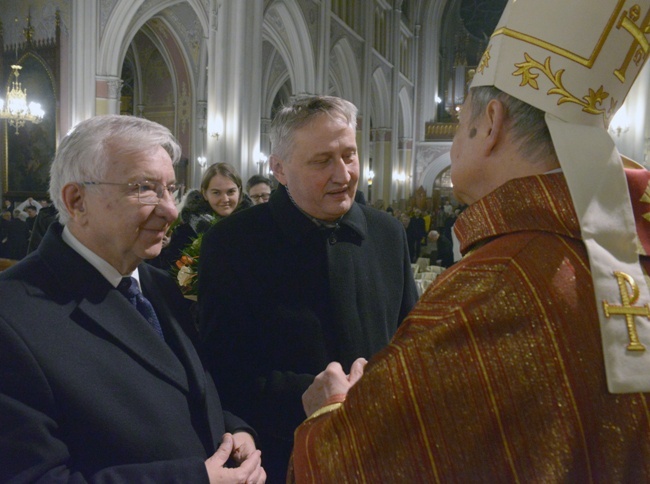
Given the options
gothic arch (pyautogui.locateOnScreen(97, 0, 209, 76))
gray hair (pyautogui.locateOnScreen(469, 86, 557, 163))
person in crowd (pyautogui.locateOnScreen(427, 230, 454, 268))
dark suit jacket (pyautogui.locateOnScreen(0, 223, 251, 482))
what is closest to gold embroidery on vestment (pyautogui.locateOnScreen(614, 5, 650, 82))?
gray hair (pyautogui.locateOnScreen(469, 86, 557, 163))

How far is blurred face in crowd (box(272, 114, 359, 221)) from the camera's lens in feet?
6.02

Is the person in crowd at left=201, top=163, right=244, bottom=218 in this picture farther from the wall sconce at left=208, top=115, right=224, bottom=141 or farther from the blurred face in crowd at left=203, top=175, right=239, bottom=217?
the wall sconce at left=208, top=115, right=224, bottom=141

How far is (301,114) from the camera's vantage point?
185 centimetres

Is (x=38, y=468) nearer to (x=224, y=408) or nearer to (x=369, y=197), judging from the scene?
(x=224, y=408)

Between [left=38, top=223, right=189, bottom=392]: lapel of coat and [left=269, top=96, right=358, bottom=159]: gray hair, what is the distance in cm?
76

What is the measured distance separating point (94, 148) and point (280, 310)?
2.41 feet

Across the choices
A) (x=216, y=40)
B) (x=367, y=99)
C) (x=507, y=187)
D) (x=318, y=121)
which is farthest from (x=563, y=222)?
(x=367, y=99)

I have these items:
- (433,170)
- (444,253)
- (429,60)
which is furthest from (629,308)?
(429,60)

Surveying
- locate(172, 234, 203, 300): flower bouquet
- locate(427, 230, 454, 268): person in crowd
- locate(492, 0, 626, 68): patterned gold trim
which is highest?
locate(492, 0, 626, 68): patterned gold trim

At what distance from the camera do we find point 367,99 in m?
18.5

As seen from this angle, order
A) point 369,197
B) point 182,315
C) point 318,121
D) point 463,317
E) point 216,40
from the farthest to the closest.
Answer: point 369,197 → point 216,40 → point 318,121 → point 182,315 → point 463,317

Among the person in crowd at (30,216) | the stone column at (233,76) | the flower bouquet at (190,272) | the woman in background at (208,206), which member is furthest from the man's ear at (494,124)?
the stone column at (233,76)

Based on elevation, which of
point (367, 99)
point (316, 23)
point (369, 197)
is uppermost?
point (316, 23)

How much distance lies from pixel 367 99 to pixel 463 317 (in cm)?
1825
